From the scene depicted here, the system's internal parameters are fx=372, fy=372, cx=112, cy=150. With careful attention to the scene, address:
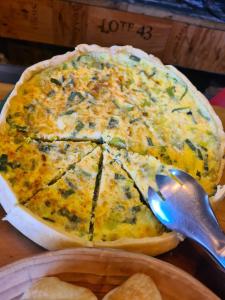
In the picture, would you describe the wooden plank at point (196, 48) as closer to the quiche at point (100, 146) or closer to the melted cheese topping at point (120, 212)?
the quiche at point (100, 146)

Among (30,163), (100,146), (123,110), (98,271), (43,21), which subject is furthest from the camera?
(43,21)

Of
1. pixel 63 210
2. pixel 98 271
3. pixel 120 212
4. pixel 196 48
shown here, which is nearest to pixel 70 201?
pixel 63 210

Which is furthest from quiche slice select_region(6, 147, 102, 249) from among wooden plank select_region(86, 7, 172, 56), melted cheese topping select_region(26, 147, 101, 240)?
wooden plank select_region(86, 7, 172, 56)

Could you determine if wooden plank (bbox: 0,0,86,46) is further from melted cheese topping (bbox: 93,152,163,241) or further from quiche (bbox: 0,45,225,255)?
melted cheese topping (bbox: 93,152,163,241)

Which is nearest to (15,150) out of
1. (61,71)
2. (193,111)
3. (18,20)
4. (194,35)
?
(61,71)

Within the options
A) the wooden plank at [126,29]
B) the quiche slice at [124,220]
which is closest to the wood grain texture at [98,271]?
the quiche slice at [124,220]

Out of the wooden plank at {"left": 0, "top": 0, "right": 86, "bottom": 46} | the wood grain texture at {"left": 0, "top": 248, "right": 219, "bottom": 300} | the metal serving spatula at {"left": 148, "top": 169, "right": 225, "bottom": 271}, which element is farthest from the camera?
the wooden plank at {"left": 0, "top": 0, "right": 86, "bottom": 46}

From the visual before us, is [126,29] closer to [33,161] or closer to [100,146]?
[100,146]

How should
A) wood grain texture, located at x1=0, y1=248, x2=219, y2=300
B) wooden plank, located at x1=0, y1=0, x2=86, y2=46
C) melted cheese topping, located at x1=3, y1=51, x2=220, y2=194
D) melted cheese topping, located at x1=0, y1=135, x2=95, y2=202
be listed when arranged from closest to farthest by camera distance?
1. wood grain texture, located at x1=0, y1=248, x2=219, y2=300
2. melted cheese topping, located at x1=0, y1=135, x2=95, y2=202
3. melted cheese topping, located at x1=3, y1=51, x2=220, y2=194
4. wooden plank, located at x1=0, y1=0, x2=86, y2=46
